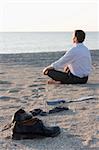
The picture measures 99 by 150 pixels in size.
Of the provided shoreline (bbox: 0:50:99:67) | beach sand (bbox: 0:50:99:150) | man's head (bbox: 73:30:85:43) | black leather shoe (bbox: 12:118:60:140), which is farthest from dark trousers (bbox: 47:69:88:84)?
shoreline (bbox: 0:50:99:67)

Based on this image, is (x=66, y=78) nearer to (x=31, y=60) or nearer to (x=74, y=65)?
(x=74, y=65)

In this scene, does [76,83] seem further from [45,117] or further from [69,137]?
[69,137]

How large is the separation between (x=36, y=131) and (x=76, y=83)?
15.0 feet

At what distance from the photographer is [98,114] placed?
21.6 feet

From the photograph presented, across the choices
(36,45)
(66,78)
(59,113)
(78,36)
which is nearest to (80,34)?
(78,36)

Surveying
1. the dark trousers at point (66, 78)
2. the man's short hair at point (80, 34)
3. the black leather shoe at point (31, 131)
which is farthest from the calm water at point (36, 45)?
the black leather shoe at point (31, 131)

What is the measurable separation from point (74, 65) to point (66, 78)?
1.02 ft

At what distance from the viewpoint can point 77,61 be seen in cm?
995

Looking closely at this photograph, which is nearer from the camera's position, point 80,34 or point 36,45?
point 80,34

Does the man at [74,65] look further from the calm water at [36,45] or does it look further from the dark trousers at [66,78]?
the calm water at [36,45]

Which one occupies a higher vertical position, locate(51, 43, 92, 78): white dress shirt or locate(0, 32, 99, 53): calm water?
locate(51, 43, 92, 78): white dress shirt

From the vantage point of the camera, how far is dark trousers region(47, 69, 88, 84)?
990 cm

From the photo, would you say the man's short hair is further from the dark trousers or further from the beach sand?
the beach sand

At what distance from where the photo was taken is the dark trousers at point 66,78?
990 cm
